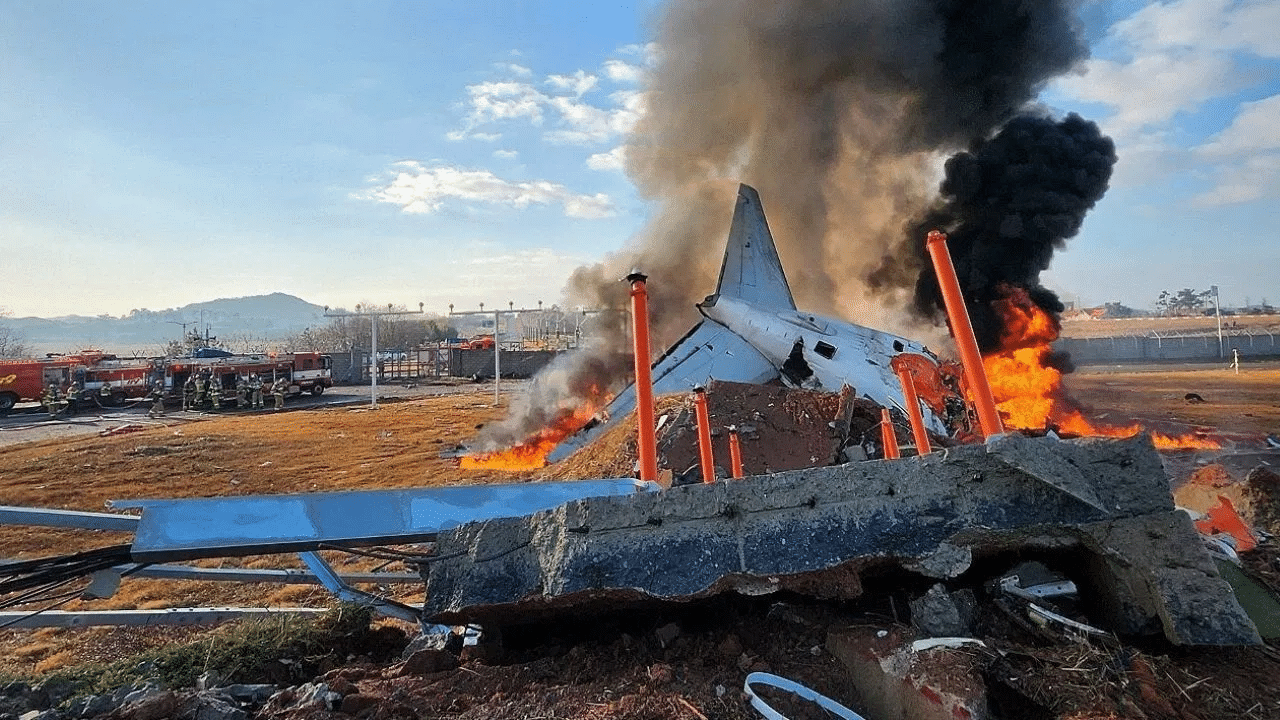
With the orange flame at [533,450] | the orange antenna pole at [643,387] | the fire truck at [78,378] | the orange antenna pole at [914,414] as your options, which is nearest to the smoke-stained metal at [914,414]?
the orange antenna pole at [914,414]

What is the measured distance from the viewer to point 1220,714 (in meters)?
2.17

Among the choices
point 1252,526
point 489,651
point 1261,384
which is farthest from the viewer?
point 1261,384

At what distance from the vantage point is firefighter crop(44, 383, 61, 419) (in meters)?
25.3

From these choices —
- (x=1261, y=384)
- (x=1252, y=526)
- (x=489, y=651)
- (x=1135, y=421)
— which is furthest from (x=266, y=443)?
(x=1261, y=384)

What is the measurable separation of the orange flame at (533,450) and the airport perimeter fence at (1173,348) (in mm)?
35500

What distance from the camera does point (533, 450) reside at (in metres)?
13.8

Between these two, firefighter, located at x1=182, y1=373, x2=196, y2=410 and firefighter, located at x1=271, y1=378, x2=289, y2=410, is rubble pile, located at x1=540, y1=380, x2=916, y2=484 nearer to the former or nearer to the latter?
firefighter, located at x1=271, y1=378, x2=289, y2=410

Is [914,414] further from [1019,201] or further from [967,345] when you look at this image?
[1019,201]

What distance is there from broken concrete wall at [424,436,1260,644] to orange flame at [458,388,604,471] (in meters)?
10.1

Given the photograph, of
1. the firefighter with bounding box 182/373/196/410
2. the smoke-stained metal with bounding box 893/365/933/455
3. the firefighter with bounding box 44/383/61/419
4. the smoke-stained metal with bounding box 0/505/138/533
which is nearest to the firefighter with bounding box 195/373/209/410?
the firefighter with bounding box 182/373/196/410

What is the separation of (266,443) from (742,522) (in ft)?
57.9

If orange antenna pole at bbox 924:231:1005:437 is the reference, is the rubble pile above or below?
below

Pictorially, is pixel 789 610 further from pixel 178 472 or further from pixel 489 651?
pixel 178 472

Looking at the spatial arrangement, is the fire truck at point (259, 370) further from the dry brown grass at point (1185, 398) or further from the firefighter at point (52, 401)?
the dry brown grass at point (1185, 398)
